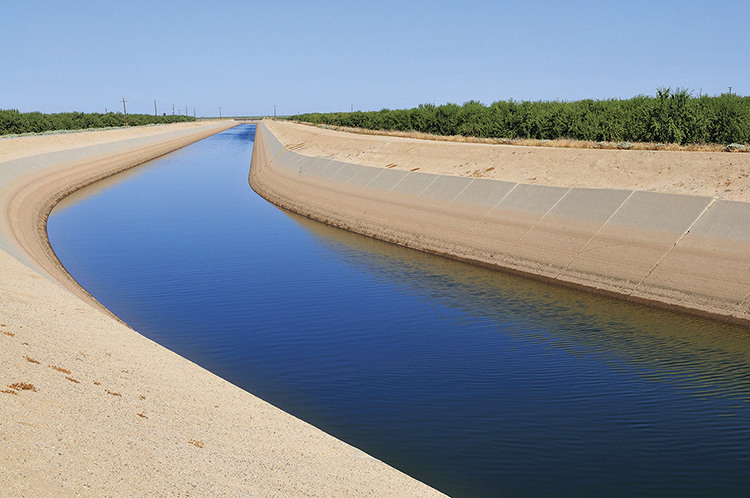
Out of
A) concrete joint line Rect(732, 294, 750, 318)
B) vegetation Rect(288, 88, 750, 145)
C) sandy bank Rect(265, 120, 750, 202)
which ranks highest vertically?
vegetation Rect(288, 88, 750, 145)

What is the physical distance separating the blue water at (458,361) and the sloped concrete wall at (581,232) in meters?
1.09

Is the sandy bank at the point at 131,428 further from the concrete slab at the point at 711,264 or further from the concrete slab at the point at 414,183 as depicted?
the concrete slab at the point at 414,183

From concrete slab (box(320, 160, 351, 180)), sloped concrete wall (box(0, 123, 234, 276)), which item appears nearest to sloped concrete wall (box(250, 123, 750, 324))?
concrete slab (box(320, 160, 351, 180))

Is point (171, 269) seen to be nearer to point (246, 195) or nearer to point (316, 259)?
point (316, 259)

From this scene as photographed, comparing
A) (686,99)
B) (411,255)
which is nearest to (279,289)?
(411,255)

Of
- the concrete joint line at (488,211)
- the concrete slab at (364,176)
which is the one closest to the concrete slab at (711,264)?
the concrete joint line at (488,211)

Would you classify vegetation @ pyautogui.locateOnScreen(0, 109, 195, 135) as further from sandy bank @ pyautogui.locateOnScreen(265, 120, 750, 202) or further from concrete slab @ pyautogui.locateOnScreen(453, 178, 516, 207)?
concrete slab @ pyautogui.locateOnScreen(453, 178, 516, 207)

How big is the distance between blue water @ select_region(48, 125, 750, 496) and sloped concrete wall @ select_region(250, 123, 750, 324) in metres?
1.09

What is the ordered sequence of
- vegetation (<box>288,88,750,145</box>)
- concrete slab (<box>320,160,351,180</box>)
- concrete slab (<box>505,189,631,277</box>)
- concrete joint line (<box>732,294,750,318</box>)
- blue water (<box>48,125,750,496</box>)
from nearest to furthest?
blue water (<box>48,125,750,496</box>) → concrete joint line (<box>732,294,750,318</box>) → concrete slab (<box>505,189,631,277</box>) → vegetation (<box>288,88,750,145</box>) → concrete slab (<box>320,160,351,180</box>)

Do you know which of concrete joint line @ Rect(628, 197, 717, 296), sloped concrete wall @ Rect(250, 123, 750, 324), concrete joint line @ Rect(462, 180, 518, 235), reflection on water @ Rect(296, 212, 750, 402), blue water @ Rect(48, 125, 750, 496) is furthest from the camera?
concrete joint line @ Rect(462, 180, 518, 235)

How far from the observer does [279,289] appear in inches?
846

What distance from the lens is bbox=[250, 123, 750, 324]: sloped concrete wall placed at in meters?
19.3

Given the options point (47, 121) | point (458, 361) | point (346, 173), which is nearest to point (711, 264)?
point (458, 361)

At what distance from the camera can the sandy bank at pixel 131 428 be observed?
6.71 m
